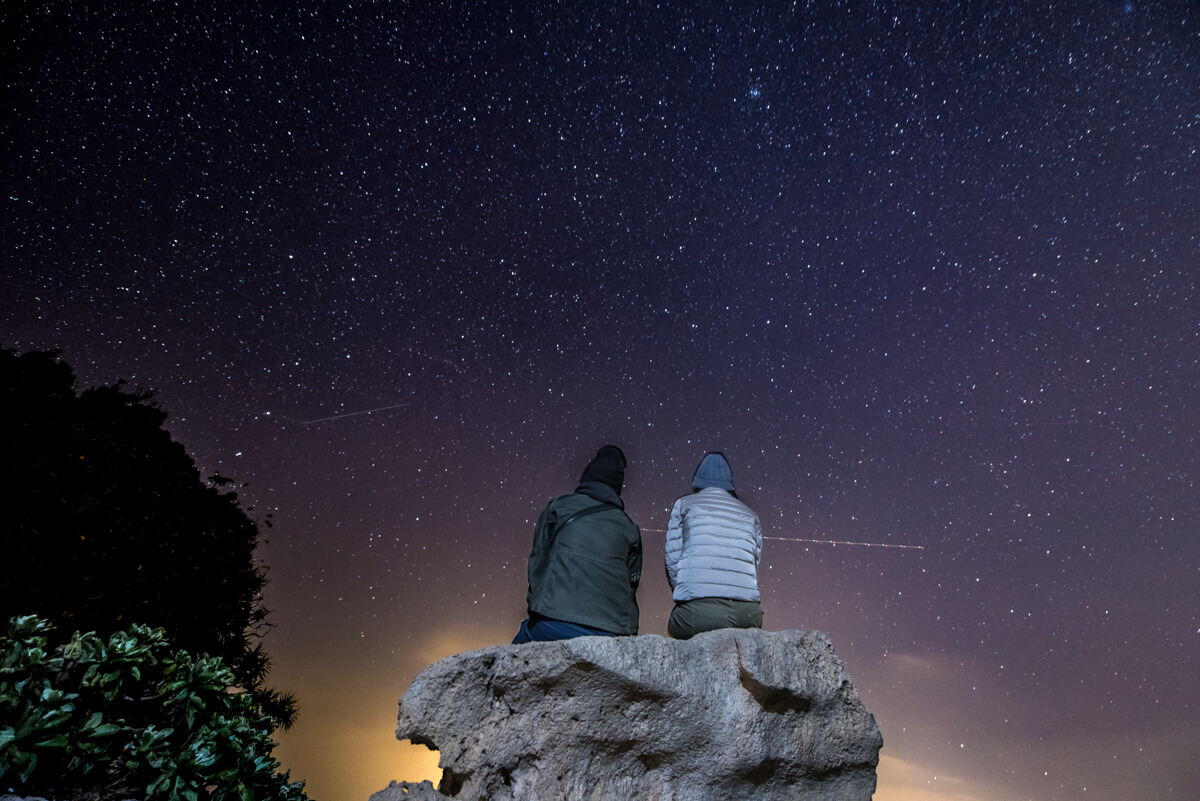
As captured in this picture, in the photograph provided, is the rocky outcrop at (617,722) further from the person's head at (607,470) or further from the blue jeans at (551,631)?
the person's head at (607,470)

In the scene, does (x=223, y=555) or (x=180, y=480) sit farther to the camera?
Result: (x=223, y=555)

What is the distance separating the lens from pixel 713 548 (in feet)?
16.8

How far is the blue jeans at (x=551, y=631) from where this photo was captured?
4383mm

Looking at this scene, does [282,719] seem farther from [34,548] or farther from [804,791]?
[804,791]

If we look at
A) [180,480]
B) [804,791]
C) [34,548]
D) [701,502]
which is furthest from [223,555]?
[804,791]

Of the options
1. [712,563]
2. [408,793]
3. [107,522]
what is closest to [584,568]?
[712,563]

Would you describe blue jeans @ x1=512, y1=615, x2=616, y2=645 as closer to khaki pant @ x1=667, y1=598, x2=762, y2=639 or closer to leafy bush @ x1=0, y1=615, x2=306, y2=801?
khaki pant @ x1=667, y1=598, x2=762, y2=639

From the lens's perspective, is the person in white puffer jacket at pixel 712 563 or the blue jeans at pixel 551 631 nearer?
the blue jeans at pixel 551 631

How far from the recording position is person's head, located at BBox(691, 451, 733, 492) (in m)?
5.72

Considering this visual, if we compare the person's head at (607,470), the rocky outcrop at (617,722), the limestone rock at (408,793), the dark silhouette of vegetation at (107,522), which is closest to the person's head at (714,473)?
the person's head at (607,470)

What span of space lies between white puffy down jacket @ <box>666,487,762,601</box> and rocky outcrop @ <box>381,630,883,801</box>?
834 mm

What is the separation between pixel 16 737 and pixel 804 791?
426 centimetres

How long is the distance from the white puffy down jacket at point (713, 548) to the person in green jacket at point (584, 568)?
45 centimetres

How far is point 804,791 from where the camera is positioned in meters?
4.18
